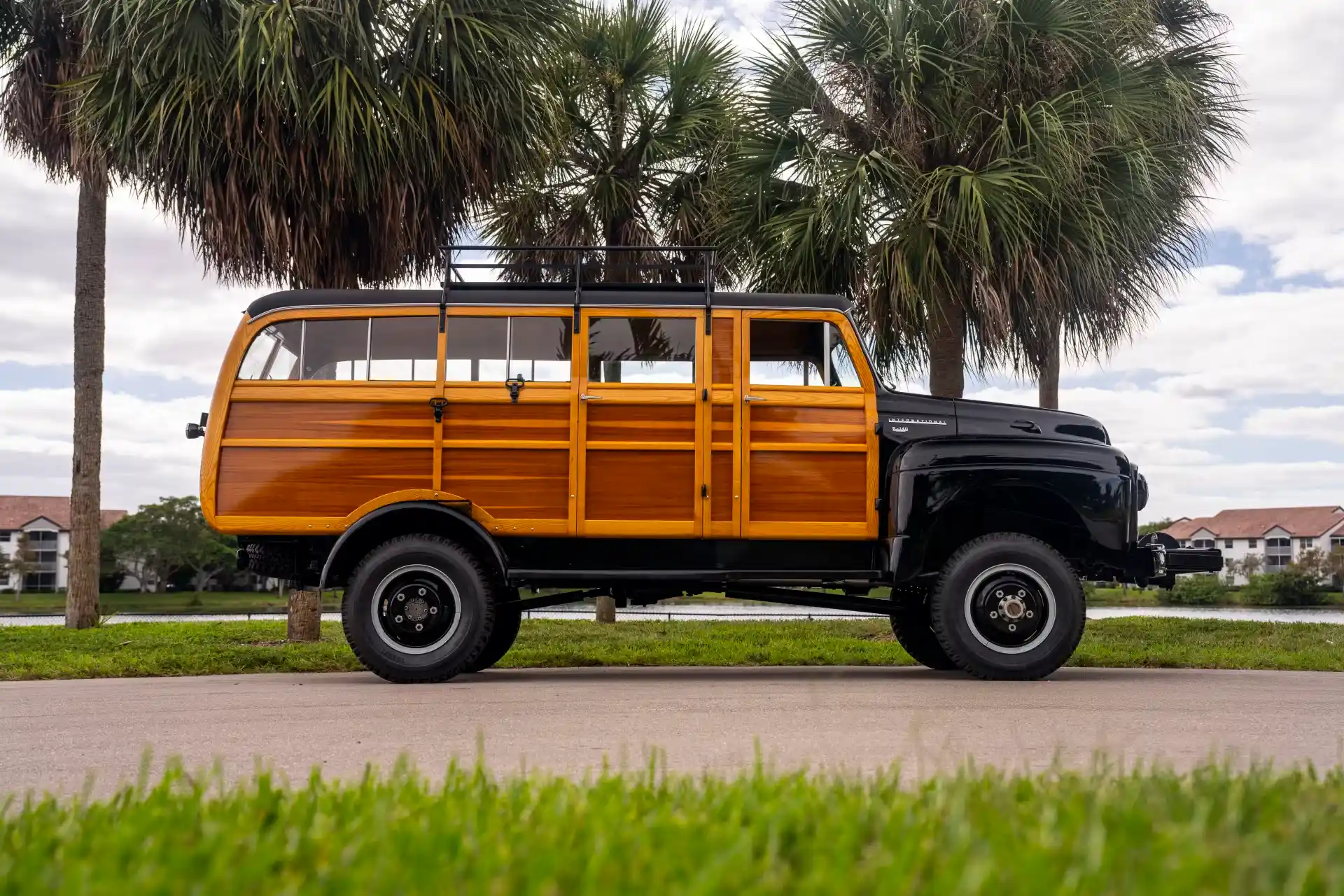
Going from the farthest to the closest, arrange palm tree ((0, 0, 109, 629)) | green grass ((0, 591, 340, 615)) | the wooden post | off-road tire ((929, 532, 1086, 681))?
green grass ((0, 591, 340, 615)) → palm tree ((0, 0, 109, 629)) → the wooden post → off-road tire ((929, 532, 1086, 681))

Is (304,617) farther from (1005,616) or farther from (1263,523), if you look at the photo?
(1263,523)

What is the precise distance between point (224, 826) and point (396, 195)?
9319mm

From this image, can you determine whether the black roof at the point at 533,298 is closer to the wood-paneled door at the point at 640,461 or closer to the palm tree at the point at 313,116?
the wood-paneled door at the point at 640,461

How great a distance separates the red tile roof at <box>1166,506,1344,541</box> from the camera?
252ft

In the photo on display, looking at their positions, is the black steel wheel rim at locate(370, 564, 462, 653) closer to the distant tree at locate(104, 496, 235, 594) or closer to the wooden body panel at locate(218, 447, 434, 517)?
the wooden body panel at locate(218, 447, 434, 517)

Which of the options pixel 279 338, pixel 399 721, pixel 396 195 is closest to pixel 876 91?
pixel 396 195

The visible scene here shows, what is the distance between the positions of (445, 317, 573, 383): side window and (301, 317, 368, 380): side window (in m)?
0.60

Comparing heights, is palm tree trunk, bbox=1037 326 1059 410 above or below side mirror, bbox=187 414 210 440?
above

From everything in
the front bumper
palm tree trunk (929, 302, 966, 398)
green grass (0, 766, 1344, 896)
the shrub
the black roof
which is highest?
palm tree trunk (929, 302, 966, 398)

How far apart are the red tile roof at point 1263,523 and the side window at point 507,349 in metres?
73.3

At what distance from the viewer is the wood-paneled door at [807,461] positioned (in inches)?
304

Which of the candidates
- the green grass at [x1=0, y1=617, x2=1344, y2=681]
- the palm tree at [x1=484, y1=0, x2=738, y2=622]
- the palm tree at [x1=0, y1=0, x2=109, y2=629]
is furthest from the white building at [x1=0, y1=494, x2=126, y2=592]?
the green grass at [x1=0, y1=617, x2=1344, y2=681]

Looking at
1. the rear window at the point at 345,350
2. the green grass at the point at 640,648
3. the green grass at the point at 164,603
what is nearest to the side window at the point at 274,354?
the rear window at the point at 345,350

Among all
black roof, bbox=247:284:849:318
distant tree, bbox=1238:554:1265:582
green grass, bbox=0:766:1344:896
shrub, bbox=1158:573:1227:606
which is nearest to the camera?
green grass, bbox=0:766:1344:896
